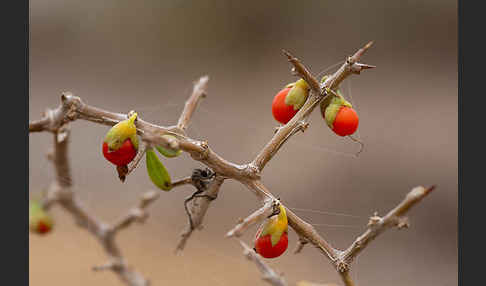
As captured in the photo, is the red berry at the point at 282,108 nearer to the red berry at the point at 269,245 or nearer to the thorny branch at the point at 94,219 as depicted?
the red berry at the point at 269,245

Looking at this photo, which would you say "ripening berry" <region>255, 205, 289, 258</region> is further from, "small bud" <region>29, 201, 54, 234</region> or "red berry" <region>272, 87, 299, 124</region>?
"small bud" <region>29, 201, 54, 234</region>

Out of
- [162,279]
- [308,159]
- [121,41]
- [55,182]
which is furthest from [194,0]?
[55,182]

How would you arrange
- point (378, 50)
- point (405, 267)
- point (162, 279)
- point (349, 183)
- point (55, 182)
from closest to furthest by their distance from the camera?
point (55, 182)
point (162, 279)
point (405, 267)
point (349, 183)
point (378, 50)

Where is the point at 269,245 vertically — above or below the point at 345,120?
below

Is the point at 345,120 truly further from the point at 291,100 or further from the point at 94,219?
the point at 94,219

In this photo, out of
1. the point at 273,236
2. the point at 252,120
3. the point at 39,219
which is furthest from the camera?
the point at 252,120

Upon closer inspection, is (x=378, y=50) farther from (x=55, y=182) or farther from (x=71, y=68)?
(x=55, y=182)

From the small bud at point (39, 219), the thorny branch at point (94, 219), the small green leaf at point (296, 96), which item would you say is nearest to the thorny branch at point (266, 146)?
the small green leaf at point (296, 96)

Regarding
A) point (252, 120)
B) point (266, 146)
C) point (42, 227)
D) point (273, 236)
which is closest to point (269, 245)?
point (273, 236)
